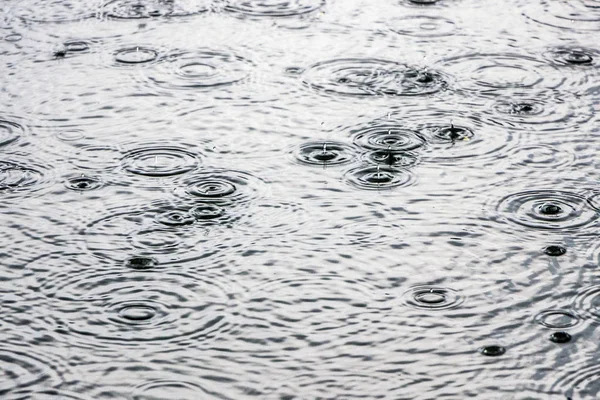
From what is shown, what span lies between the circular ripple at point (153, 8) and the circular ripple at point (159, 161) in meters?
1.88

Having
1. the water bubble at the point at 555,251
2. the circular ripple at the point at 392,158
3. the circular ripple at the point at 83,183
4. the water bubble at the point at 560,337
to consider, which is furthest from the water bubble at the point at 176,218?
the water bubble at the point at 560,337

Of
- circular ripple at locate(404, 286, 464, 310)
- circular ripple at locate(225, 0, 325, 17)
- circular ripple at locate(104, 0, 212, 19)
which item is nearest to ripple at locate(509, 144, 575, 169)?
circular ripple at locate(404, 286, 464, 310)

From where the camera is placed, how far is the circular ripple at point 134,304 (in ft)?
10.7

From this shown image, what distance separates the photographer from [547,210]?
3941 mm

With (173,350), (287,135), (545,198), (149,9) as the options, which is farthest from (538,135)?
(149,9)

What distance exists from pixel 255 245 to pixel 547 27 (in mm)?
2886

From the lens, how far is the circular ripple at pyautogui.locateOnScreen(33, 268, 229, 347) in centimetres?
325

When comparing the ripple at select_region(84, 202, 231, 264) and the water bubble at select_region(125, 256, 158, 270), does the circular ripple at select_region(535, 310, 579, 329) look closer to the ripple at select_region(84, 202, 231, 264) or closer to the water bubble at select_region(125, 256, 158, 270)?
the ripple at select_region(84, 202, 231, 264)

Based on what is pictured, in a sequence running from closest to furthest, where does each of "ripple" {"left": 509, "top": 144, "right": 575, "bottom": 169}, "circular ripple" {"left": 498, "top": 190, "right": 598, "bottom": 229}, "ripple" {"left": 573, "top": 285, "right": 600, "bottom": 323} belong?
"ripple" {"left": 573, "top": 285, "right": 600, "bottom": 323}, "circular ripple" {"left": 498, "top": 190, "right": 598, "bottom": 229}, "ripple" {"left": 509, "top": 144, "right": 575, "bottom": 169}

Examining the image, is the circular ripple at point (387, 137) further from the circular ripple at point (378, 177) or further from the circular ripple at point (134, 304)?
the circular ripple at point (134, 304)

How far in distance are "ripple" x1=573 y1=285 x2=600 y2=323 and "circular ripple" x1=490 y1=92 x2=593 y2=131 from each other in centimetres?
133

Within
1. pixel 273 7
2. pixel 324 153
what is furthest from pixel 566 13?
pixel 324 153

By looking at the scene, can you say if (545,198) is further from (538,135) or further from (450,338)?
(450,338)

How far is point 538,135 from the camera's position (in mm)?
4535
